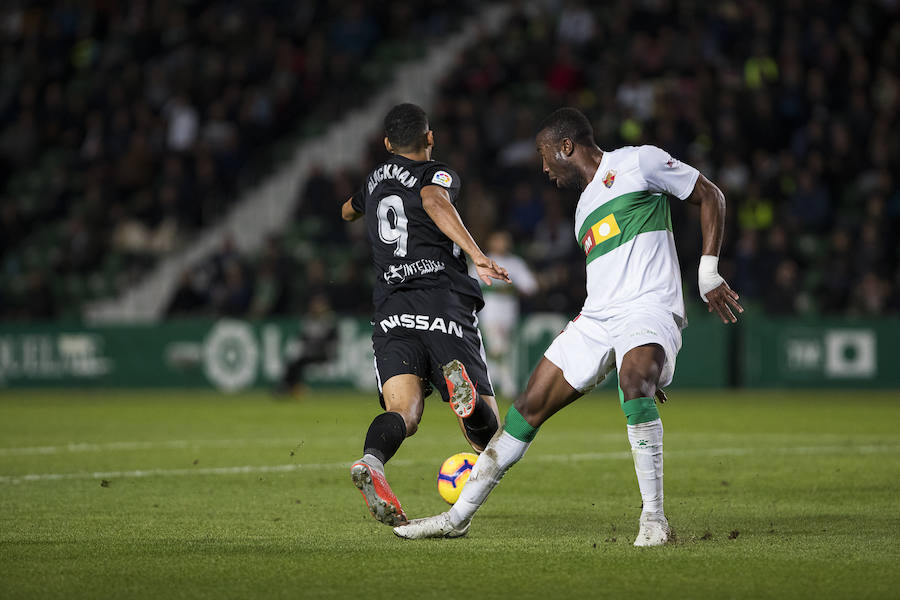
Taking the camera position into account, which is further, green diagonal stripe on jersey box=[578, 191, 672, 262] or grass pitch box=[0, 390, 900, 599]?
green diagonal stripe on jersey box=[578, 191, 672, 262]

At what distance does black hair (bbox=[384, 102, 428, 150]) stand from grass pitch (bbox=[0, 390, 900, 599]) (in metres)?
2.15

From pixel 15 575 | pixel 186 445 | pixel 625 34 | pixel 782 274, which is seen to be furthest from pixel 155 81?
pixel 15 575

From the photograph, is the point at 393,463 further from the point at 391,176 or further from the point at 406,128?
the point at 406,128

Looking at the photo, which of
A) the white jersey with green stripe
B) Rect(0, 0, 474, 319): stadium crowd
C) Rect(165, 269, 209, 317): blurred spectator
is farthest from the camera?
Rect(0, 0, 474, 319): stadium crowd

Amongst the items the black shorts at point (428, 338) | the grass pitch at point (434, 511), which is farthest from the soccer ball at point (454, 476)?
the black shorts at point (428, 338)

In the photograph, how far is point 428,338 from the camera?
7.38 meters

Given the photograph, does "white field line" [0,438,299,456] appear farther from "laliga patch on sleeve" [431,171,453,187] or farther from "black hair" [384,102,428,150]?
"laliga patch on sleeve" [431,171,453,187]

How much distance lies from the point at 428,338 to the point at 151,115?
2046cm

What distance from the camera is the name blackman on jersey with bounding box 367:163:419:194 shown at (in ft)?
24.6

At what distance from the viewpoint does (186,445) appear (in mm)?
12625

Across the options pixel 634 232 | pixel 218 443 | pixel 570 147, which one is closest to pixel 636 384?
pixel 634 232

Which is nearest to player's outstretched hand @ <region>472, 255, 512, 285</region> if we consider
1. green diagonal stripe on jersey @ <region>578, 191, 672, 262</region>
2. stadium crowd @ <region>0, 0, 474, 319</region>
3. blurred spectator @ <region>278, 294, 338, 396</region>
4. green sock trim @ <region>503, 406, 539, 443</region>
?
green diagonal stripe on jersey @ <region>578, 191, 672, 262</region>

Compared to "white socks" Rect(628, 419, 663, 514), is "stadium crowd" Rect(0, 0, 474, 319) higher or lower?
higher

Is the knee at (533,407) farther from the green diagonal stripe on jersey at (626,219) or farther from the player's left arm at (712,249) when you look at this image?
the player's left arm at (712,249)
